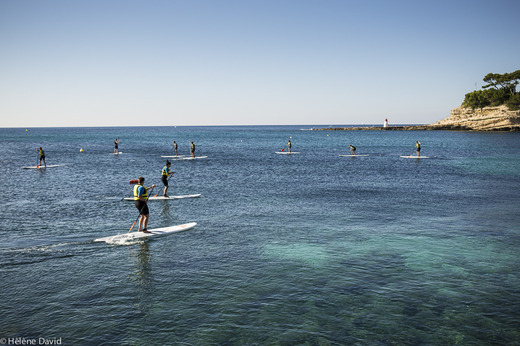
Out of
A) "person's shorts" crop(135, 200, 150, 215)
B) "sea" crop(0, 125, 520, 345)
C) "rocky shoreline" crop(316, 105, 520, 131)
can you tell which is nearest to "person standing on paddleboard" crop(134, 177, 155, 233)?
"person's shorts" crop(135, 200, 150, 215)

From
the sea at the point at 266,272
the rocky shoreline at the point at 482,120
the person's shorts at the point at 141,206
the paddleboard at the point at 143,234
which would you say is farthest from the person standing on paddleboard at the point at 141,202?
the rocky shoreline at the point at 482,120

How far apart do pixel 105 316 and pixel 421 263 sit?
10.1 metres

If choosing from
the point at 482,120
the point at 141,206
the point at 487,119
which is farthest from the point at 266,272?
the point at 482,120

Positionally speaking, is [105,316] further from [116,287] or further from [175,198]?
[175,198]

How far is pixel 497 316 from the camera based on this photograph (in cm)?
934

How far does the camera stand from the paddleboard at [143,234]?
A: 49.1 ft

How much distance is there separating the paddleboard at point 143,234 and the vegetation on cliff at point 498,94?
435 feet

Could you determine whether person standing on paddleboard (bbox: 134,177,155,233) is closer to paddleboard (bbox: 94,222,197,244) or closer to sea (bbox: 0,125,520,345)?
paddleboard (bbox: 94,222,197,244)

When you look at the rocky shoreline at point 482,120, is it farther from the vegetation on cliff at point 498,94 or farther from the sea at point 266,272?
the sea at point 266,272

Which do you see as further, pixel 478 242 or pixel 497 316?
pixel 478 242

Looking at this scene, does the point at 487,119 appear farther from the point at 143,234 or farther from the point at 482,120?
the point at 143,234

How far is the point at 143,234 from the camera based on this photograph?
1563 cm

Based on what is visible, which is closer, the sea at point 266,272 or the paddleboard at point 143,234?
the sea at point 266,272

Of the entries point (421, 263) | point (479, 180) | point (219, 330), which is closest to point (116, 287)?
point (219, 330)
